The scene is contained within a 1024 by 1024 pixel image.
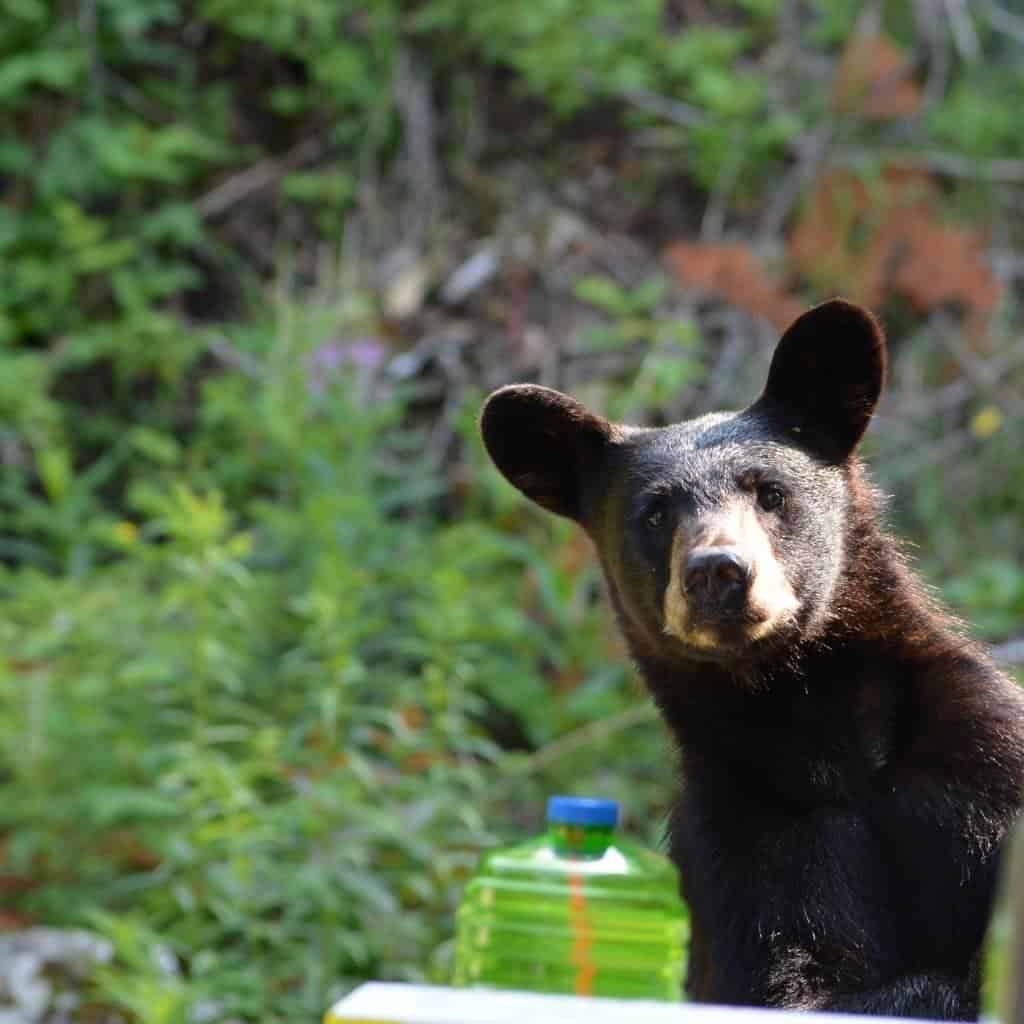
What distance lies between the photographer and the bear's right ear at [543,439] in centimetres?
374

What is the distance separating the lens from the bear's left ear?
3461 mm

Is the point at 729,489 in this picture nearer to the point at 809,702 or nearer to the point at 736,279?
the point at 809,702

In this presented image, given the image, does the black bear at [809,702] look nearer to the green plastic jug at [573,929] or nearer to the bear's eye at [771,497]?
the bear's eye at [771,497]

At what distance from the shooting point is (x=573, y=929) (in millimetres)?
3158

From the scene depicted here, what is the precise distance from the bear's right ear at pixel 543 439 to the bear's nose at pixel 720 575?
70 centimetres

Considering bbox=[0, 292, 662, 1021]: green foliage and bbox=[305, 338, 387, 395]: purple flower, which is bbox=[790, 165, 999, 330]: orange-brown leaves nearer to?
bbox=[0, 292, 662, 1021]: green foliage

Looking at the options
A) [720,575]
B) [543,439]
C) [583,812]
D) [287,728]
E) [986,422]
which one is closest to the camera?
[583,812]

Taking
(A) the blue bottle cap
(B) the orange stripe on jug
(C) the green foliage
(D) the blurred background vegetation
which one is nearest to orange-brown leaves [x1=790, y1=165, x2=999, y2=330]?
(D) the blurred background vegetation

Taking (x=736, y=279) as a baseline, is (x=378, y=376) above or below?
below

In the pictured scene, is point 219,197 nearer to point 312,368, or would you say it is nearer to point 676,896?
point 312,368

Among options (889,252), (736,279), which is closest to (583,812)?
(736,279)

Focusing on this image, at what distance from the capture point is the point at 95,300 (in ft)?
29.7

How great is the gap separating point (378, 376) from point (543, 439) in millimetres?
4597

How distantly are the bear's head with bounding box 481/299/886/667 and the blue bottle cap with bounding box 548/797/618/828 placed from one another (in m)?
0.68
